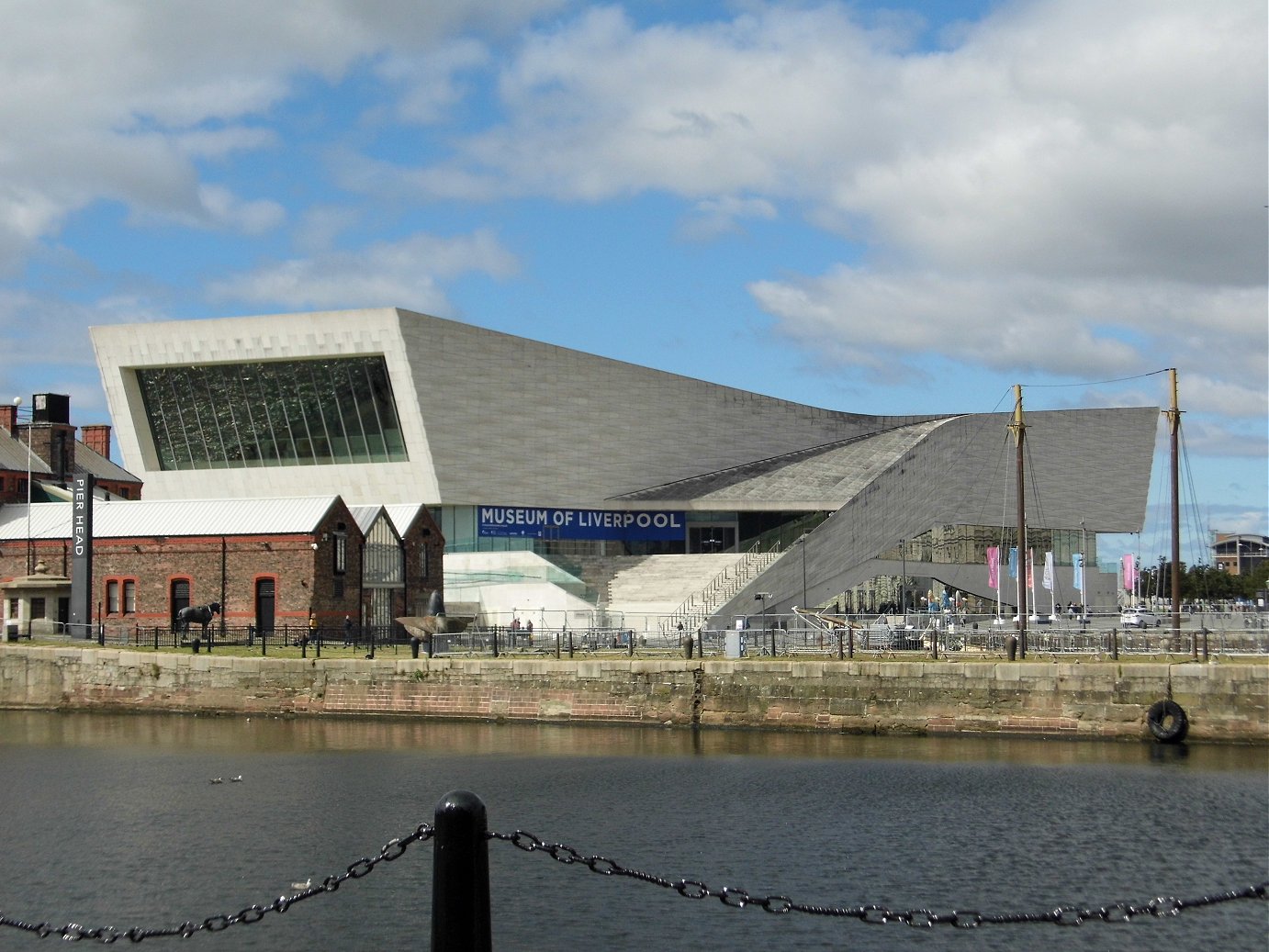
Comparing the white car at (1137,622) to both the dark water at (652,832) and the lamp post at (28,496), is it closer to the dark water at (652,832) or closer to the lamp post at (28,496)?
the dark water at (652,832)

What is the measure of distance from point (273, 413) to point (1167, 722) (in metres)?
46.5

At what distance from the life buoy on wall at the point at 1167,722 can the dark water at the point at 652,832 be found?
98 cm

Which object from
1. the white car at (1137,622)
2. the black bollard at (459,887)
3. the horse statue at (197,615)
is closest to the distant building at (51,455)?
the horse statue at (197,615)

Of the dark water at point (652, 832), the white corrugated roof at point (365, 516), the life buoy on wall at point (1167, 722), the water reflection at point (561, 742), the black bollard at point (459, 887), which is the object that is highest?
the white corrugated roof at point (365, 516)

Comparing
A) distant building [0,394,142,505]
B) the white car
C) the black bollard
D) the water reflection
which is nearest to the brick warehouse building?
distant building [0,394,142,505]

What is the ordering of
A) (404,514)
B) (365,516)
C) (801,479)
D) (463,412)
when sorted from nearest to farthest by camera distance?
(365,516), (404,514), (463,412), (801,479)

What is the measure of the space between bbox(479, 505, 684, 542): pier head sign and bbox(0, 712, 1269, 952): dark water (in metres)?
32.7

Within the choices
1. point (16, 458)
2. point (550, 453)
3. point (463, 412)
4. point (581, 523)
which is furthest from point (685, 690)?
point (16, 458)

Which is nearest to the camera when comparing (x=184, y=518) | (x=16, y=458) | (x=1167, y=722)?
(x=1167, y=722)

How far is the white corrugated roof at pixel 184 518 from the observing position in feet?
163

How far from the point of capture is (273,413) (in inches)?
2675

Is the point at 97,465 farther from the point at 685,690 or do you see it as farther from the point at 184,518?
the point at 685,690

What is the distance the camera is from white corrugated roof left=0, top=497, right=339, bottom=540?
49656 millimetres

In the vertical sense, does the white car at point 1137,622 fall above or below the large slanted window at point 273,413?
below
